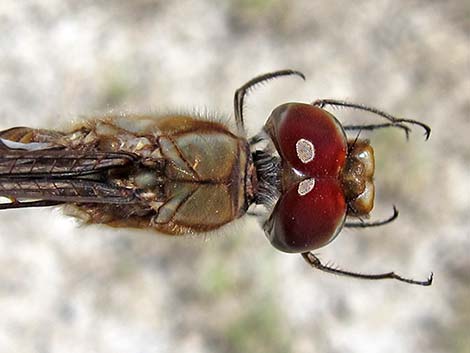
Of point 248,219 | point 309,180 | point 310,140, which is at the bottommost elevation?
point 248,219

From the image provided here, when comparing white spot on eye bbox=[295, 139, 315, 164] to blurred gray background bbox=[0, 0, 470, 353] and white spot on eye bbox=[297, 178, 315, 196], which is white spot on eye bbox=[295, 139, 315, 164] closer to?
white spot on eye bbox=[297, 178, 315, 196]

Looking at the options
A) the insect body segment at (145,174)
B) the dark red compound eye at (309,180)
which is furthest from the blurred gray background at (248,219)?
the dark red compound eye at (309,180)

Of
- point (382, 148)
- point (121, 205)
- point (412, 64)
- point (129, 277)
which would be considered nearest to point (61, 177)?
point (121, 205)

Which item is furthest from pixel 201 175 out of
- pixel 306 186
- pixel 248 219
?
pixel 248 219

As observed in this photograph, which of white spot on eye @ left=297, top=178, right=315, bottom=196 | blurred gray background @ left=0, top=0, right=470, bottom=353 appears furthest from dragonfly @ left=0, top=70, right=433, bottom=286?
blurred gray background @ left=0, top=0, right=470, bottom=353

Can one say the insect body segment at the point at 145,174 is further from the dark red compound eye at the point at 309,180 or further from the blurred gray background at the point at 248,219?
the blurred gray background at the point at 248,219

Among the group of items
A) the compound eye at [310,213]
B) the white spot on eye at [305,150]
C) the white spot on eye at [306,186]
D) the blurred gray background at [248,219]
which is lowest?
the blurred gray background at [248,219]

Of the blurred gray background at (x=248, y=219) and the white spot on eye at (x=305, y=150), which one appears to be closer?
the white spot on eye at (x=305, y=150)

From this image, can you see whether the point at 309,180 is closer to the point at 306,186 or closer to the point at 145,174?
the point at 306,186
